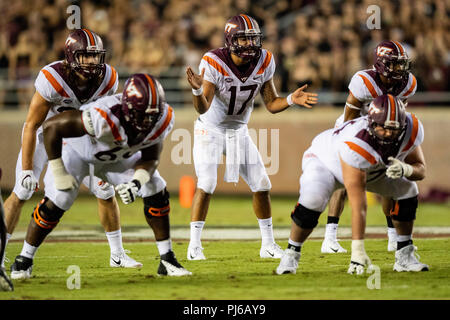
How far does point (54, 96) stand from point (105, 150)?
0.84 metres

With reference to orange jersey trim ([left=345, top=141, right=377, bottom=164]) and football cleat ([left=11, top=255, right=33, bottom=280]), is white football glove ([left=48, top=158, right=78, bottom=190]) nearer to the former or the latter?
football cleat ([left=11, top=255, right=33, bottom=280])

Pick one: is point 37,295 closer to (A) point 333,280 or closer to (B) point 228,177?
(A) point 333,280

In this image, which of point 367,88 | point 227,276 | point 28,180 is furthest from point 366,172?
point 28,180

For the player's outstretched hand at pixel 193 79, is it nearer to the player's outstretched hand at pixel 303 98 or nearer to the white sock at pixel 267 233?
the player's outstretched hand at pixel 303 98

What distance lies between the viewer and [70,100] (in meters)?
6.70

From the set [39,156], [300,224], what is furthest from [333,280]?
[39,156]

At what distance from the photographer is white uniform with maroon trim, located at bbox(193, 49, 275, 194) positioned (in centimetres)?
748

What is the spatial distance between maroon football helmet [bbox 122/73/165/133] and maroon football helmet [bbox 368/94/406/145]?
1.50 meters

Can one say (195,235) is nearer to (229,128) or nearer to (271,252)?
(271,252)

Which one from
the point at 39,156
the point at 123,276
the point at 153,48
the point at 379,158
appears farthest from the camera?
the point at 153,48

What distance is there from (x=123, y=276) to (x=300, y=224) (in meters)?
1.41

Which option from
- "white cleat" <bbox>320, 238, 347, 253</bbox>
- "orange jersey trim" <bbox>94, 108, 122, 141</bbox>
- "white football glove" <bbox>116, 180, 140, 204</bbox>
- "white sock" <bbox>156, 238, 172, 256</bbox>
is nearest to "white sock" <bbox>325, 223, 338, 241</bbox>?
"white cleat" <bbox>320, 238, 347, 253</bbox>

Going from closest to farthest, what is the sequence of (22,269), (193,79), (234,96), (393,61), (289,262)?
(22,269), (289,262), (193,79), (393,61), (234,96)

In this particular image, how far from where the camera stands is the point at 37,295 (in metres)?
5.45
